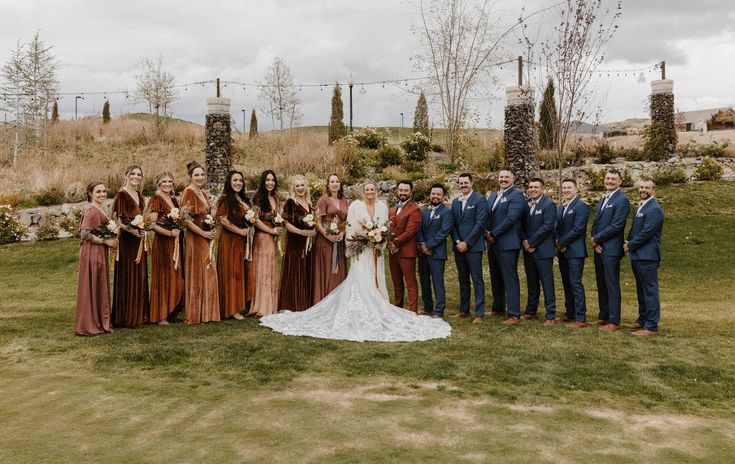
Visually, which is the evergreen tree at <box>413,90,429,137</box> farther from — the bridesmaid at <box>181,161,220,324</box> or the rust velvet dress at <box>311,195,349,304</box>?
the bridesmaid at <box>181,161,220,324</box>

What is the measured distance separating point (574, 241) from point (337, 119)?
2007 centimetres

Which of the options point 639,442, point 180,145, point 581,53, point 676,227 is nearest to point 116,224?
point 639,442

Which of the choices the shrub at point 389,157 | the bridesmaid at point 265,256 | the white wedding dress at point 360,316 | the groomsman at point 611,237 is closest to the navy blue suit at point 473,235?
the white wedding dress at point 360,316

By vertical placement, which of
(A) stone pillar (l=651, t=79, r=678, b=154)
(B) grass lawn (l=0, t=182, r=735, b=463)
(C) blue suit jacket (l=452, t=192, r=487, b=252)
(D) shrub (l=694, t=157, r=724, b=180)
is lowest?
(B) grass lawn (l=0, t=182, r=735, b=463)

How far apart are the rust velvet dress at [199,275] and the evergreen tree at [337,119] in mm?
17779

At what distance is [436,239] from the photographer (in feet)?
27.3

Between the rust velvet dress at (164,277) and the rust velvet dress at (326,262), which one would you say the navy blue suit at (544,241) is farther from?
the rust velvet dress at (164,277)

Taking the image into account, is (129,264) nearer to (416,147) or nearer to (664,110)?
(416,147)

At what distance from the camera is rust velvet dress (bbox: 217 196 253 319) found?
26.8ft

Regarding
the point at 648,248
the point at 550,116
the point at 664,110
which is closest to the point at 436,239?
the point at 648,248

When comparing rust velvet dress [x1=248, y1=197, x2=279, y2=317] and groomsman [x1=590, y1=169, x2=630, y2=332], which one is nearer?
groomsman [x1=590, y1=169, x2=630, y2=332]

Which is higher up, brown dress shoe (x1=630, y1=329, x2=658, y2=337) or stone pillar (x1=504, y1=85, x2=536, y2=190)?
stone pillar (x1=504, y1=85, x2=536, y2=190)

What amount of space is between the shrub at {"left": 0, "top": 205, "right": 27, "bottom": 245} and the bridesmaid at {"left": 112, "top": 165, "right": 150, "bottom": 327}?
1063 cm

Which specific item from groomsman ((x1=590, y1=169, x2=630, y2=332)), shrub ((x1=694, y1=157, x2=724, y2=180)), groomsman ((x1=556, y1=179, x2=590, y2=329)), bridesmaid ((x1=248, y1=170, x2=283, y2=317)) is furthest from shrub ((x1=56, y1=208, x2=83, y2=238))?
shrub ((x1=694, y1=157, x2=724, y2=180))
